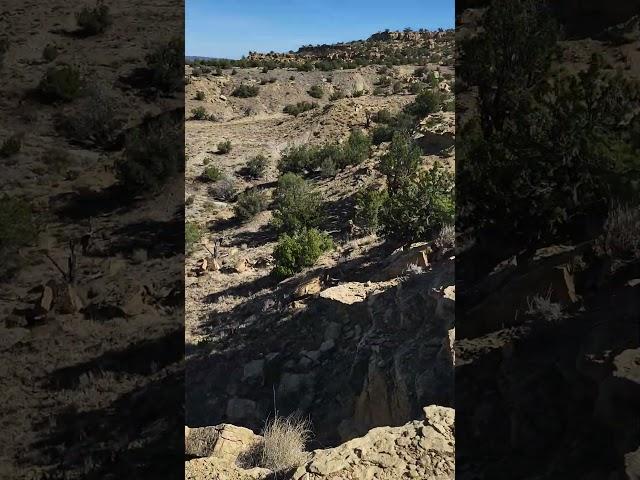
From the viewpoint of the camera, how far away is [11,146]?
1.96 metres

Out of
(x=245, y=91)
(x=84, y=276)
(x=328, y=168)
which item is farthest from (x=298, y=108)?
(x=84, y=276)

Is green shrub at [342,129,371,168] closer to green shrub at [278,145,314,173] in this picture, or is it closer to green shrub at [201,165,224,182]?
green shrub at [278,145,314,173]

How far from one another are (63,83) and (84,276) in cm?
64

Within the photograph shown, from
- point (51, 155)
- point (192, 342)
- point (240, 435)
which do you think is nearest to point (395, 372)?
point (240, 435)

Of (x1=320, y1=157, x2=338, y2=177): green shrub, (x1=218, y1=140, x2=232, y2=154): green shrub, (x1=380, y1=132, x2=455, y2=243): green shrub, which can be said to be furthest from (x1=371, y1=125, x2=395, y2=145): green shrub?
(x1=380, y1=132, x2=455, y2=243): green shrub

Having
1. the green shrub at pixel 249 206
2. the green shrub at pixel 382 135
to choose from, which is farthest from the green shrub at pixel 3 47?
the green shrub at pixel 382 135

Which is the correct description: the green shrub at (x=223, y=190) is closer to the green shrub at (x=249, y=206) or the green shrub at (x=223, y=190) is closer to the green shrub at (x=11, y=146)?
the green shrub at (x=249, y=206)

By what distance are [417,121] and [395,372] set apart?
16.0 metres

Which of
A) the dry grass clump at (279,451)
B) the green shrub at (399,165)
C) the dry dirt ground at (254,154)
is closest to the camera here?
the dry grass clump at (279,451)

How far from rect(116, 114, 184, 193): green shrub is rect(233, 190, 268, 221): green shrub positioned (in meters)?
13.3

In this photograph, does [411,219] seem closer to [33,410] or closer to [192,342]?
[192,342]

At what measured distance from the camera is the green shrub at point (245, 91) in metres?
28.4

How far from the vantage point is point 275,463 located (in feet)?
16.3

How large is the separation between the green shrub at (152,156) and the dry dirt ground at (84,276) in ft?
0.16
